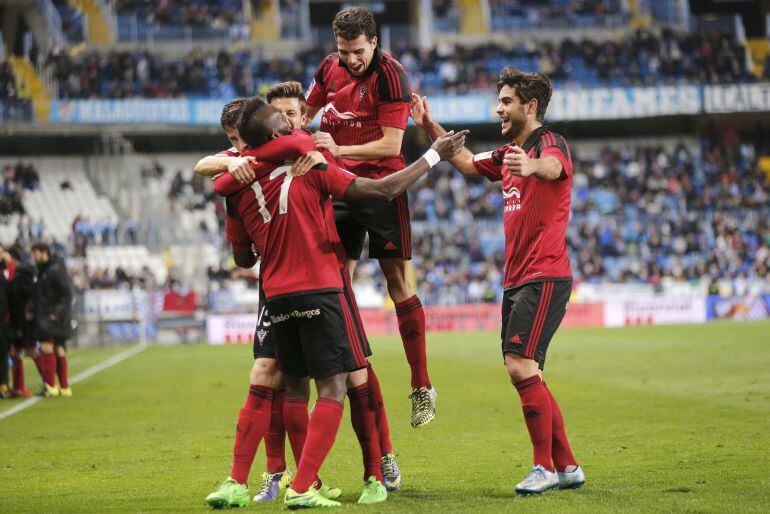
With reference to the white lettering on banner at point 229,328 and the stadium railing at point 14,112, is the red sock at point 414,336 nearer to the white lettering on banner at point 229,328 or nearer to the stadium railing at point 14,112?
the white lettering on banner at point 229,328

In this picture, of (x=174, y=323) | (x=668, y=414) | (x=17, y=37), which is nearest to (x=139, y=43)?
(x=17, y=37)

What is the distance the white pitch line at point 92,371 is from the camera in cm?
1535

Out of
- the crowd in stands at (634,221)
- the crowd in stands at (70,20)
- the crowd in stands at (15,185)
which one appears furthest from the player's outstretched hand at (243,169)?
the crowd in stands at (70,20)

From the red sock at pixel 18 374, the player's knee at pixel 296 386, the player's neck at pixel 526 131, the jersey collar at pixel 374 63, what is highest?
the jersey collar at pixel 374 63

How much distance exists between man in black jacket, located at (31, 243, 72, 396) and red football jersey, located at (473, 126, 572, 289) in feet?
37.0

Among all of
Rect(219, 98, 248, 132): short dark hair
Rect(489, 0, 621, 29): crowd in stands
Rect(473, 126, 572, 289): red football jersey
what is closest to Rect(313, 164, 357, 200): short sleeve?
Rect(219, 98, 248, 132): short dark hair

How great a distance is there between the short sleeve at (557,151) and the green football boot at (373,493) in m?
2.41

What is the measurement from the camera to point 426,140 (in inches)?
1752

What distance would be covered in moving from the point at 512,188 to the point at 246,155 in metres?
1.95

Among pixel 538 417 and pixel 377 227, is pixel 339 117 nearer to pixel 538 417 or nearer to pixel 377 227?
pixel 377 227

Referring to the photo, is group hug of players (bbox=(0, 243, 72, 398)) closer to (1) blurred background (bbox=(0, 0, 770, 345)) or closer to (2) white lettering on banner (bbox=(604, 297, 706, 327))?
(1) blurred background (bbox=(0, 0, 770, 345))

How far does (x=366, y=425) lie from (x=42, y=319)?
1102 cm

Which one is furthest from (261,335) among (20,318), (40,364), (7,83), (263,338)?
(7,83)

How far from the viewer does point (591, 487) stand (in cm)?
755
